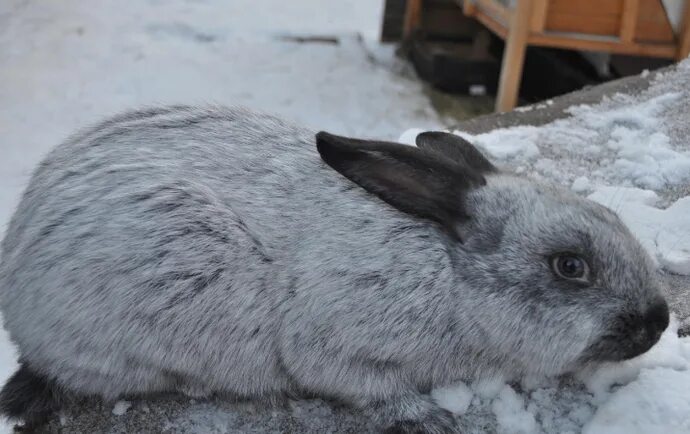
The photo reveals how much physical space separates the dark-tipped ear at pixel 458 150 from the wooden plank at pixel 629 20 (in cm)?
341

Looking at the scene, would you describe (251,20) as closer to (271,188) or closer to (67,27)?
(67,27)

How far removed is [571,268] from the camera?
1.72 metres

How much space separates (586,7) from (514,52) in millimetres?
531

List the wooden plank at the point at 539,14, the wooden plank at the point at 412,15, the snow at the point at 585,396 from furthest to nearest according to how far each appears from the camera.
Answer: the wooden plank at the point at 412,15, the wooden plank at the point at 539,14, the snow at the point at 585,396

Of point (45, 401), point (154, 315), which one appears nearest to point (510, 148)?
point (154, 315)

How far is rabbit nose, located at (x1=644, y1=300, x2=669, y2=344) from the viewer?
5.57 feet

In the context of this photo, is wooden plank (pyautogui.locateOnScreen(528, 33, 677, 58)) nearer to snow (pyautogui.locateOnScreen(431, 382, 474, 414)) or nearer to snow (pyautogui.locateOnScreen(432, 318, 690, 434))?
snow (pyautogui.locateOnScreen(432, 318, 690, 434))

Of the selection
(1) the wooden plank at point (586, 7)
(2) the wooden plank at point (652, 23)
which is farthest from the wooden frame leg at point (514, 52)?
(2) the wooden plank at point (652, 23)

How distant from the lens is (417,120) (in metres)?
5.53

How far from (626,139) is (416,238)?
1.60 m

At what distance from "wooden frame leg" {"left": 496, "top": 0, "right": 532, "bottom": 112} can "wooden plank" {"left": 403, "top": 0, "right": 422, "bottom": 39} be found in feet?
5.14

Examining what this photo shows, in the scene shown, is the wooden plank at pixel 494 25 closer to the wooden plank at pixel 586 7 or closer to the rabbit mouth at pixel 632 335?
the wooden plank at pixel 586 7

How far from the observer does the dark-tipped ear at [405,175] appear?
5.83 feet

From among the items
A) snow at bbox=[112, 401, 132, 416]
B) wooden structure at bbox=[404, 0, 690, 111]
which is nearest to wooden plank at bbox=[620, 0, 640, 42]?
wooden structure at bbox=[404, 0, 690, 111]
